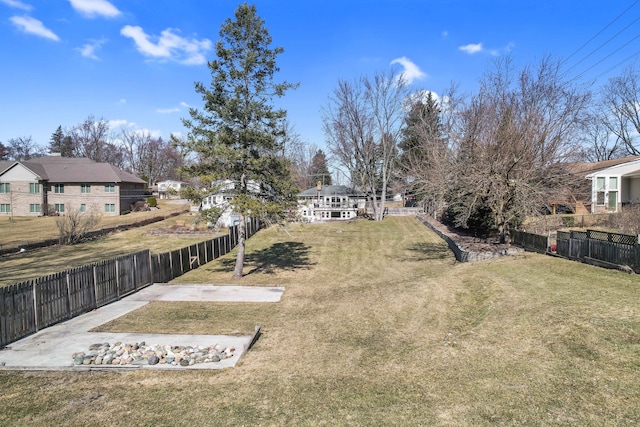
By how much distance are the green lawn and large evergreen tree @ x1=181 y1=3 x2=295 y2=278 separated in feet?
17.2

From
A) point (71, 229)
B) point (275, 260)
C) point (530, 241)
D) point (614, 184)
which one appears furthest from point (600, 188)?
point (71, 229)

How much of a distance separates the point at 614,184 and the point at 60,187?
5768cm

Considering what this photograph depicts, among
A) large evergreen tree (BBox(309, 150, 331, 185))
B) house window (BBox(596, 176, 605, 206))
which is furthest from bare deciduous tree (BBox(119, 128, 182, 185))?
house window (BBox(596, 176, 605, 206))

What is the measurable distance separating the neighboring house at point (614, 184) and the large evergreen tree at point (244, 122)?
27.3 m

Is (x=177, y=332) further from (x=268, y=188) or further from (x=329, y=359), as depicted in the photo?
(x=268, y=188)

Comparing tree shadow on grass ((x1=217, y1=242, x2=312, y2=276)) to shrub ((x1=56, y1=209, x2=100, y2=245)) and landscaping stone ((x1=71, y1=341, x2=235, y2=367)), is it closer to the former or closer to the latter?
landscaping stone ((x1=71, y1=341, x2=235, y2=367))

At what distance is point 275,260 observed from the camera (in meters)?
22.7

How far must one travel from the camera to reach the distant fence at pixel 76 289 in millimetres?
8930

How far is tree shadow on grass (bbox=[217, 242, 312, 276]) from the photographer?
66.7 feet

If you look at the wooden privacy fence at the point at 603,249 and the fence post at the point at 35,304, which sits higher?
the wooden privacy fence at the point at 603,249

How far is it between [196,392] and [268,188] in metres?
11.8

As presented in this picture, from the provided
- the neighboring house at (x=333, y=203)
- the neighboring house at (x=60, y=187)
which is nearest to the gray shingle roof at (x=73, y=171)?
the neighboring house at (x=60, y=187)

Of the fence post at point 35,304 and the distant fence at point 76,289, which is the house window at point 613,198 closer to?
the distant fence at point 76,289

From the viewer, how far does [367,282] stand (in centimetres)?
1678
